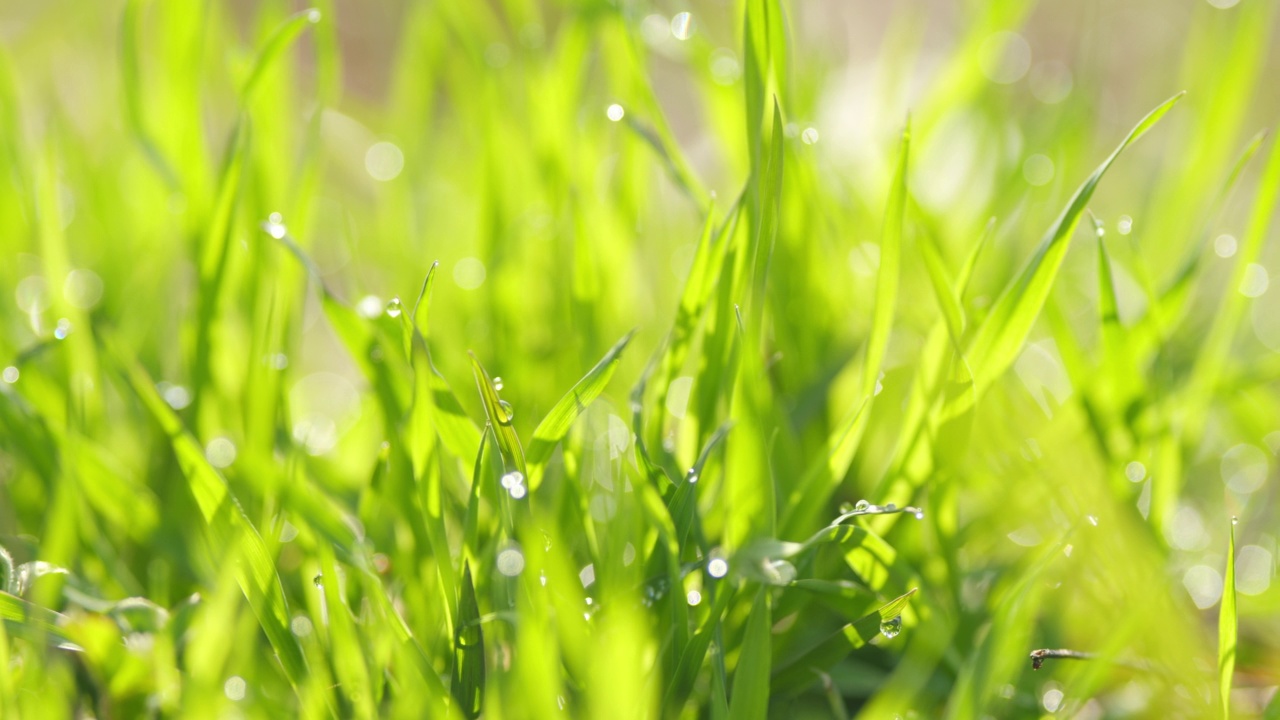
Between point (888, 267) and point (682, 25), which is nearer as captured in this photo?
point (888, 267)

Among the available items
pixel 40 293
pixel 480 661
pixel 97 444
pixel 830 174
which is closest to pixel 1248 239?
pixel 830 174

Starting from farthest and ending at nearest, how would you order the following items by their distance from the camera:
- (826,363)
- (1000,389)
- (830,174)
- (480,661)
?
(830,174)
(826,363)
(1000,389)
(480,661)

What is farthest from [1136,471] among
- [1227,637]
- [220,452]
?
[220,452]

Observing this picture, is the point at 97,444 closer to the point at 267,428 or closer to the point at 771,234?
the point at 267,428

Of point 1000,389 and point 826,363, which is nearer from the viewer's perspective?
point 1000,389

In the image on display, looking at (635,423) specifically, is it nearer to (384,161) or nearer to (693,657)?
(693,657)

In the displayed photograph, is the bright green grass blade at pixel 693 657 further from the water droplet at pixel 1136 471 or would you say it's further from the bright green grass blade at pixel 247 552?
the water droplet at pixel 1136 471
